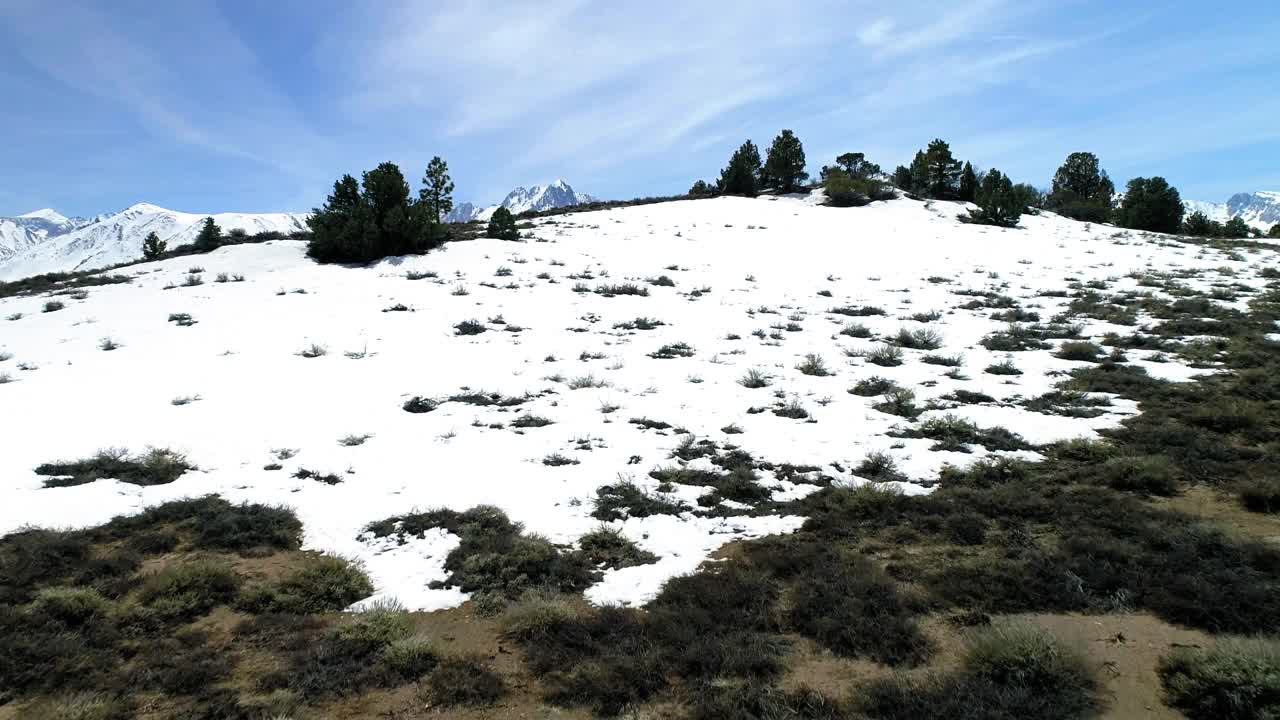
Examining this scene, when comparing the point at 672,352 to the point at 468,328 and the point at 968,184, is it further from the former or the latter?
the point at 968,184

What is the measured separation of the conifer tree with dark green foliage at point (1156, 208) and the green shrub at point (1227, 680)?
49636mm

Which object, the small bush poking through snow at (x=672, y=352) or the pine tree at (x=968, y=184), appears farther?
the pine tree at (x=968, y=184)

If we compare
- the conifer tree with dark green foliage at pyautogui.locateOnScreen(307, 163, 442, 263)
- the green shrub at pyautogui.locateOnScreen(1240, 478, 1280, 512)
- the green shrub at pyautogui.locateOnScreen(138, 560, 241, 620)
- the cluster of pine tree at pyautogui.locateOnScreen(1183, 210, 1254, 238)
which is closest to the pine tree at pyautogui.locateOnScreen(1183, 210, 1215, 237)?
the cluster of pine tree at pyautogui.locateOnScreen(1183, 210, 1254, 238)

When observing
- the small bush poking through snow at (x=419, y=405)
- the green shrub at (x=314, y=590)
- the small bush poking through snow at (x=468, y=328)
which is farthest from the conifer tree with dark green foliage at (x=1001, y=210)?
the green shrub at (x=314, y=590)

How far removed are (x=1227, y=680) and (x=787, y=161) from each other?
48.9 metres

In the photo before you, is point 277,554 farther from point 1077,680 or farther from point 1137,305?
point 1137,305

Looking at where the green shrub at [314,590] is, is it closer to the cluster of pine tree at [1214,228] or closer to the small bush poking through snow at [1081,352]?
the small bush poking through snow at [1081,352]

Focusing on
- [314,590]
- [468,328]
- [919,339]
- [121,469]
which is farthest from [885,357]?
[121,469]

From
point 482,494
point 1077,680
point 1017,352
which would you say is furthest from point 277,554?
point 1017,352

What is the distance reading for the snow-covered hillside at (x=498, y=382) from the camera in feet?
21.9

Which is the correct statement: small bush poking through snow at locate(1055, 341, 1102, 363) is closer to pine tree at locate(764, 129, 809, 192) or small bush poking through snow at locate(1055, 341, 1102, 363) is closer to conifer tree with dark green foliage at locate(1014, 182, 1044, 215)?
conifer tree with dark green foliage at locate(1014, 182, 1044, 215)

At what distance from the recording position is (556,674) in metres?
4.14

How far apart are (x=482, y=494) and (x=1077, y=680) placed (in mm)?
5548

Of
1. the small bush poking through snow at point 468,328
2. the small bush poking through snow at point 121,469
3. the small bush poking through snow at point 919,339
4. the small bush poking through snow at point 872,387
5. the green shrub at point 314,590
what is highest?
the small bush poking through snow at point 468,328
